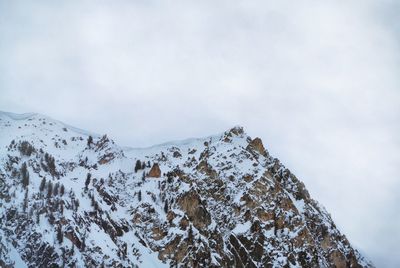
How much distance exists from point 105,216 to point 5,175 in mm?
32122

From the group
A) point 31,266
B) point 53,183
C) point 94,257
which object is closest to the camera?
point 31,266

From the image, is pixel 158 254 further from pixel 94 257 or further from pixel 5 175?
pixel 5 175

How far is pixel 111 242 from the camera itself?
18712cm

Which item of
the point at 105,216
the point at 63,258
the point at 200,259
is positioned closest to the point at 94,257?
the point at 63,258

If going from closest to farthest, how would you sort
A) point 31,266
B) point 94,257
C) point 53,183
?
point 31,266
point 94,257
point 53,183

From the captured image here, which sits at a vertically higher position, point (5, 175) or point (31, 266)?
point (5, 175)

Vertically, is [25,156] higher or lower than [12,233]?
higher

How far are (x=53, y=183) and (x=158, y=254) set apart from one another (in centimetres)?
3789

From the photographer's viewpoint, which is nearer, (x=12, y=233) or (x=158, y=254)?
(x=12, y=233)

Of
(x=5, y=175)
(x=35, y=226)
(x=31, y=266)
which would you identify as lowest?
(x=31, y=266)

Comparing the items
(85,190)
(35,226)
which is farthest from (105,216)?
(35,226)

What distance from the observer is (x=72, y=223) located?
17938 centimetres

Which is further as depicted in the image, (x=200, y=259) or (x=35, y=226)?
(x=200, y=259)

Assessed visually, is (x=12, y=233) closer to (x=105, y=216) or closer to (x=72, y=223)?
(x=72, y=223)
